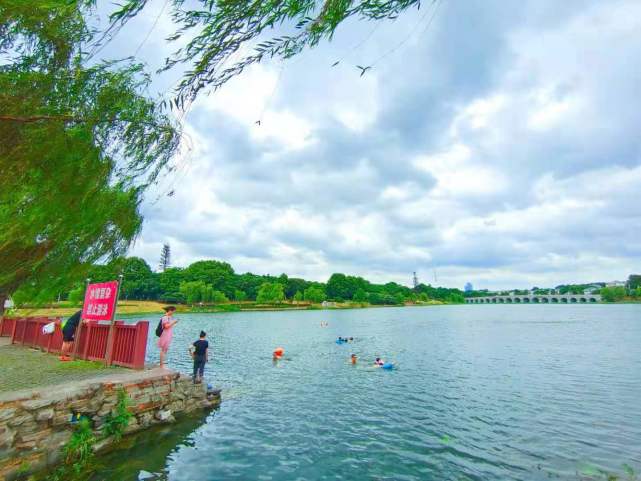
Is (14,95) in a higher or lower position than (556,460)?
higher

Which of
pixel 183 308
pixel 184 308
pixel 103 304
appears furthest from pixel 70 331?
pixel 184 308

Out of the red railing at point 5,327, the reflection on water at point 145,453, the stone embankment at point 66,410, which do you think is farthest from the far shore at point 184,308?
the reflection on water at point 145,453

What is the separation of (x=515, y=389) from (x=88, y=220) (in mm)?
18583

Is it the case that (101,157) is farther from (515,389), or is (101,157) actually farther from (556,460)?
(515,389)

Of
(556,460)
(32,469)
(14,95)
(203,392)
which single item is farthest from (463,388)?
(14,95)

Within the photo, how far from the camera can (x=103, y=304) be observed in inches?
536

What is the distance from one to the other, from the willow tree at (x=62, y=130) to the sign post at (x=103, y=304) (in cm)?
790

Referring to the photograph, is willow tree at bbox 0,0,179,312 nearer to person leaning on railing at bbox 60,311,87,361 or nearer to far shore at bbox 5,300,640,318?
person leaning on railing at bbox 60,311,87,361

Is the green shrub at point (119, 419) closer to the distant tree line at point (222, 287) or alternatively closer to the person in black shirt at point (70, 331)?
Answer: the person in black shirt at point (70, 331)

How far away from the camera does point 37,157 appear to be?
4852 millimetres

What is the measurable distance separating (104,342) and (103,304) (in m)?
1.49

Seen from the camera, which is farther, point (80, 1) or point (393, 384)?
point (393, 384)

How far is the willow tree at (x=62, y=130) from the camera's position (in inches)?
183

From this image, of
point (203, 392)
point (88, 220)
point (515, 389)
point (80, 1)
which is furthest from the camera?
point (515, 389)
